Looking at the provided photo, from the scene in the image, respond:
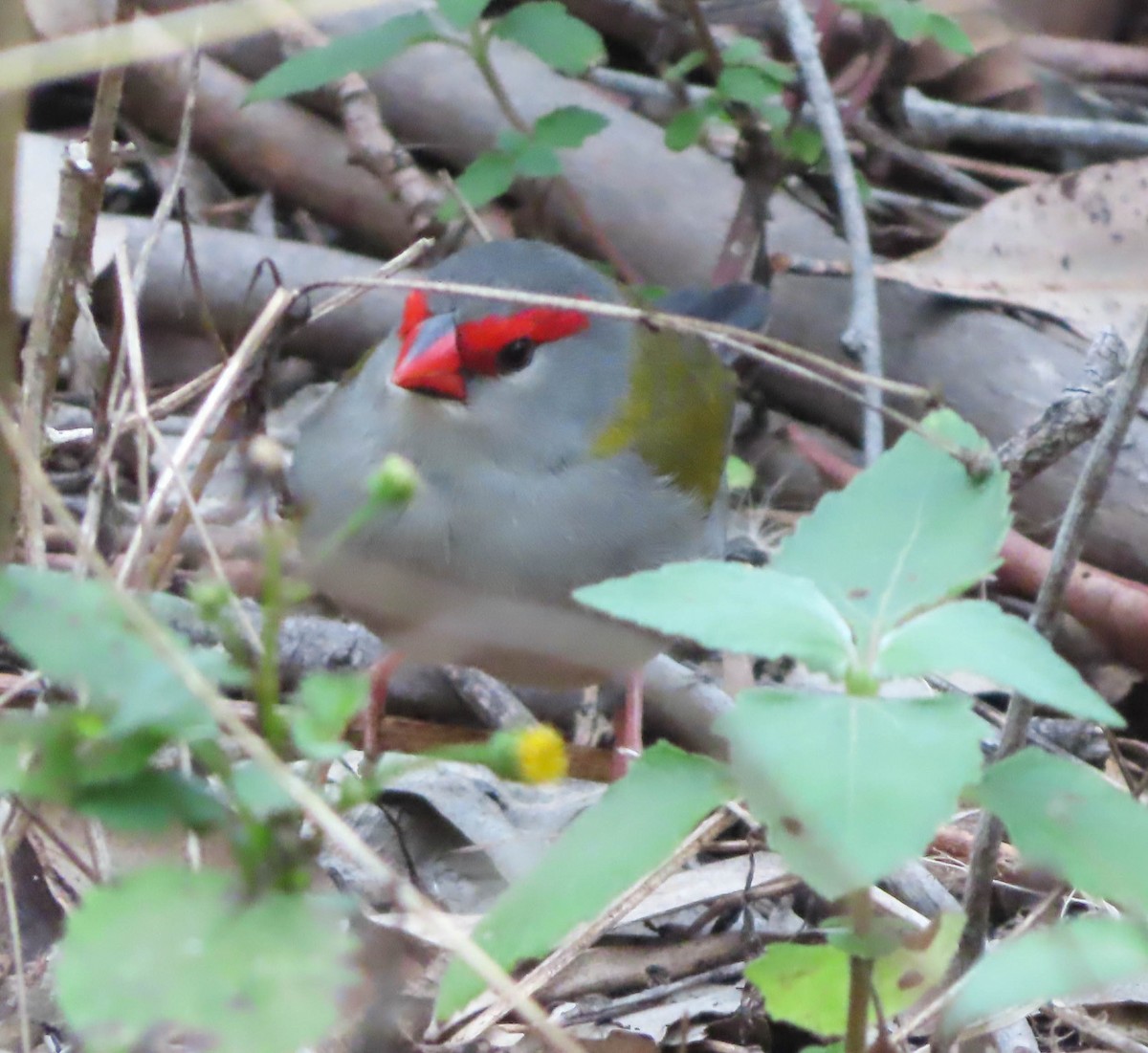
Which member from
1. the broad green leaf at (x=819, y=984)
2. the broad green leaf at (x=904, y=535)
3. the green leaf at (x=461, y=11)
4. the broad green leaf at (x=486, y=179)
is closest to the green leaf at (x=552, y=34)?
the green leaf at (x=461, y=11)

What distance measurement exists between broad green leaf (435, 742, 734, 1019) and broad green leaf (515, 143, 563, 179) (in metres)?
2.69

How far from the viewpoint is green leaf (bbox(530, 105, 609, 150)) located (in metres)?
4.03

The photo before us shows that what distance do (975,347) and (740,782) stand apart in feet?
10.1

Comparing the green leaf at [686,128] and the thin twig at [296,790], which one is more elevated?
the thin twig at [296,790]

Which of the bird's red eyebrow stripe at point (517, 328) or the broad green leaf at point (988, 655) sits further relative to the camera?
the bird's red eyebrow stripe at point (517, 328)

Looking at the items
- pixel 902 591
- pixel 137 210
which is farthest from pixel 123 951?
pixel 137 210

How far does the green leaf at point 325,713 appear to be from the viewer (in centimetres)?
126

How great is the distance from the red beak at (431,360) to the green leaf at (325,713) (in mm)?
1597

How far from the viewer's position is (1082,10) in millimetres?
2311

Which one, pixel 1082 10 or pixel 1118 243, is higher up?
pixel 1082 10

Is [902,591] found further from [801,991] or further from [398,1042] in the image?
[398,1042]

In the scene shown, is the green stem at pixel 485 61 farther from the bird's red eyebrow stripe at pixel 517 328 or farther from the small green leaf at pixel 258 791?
the small green leaf at pixel 258 791

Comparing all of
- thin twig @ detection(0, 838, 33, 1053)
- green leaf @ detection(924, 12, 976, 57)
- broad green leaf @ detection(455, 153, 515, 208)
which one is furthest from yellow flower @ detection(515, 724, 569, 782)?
green leaf @ detection(924, 12, 976, 57)

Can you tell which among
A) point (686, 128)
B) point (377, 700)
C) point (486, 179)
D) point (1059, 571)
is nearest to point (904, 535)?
point (1059, 571)
